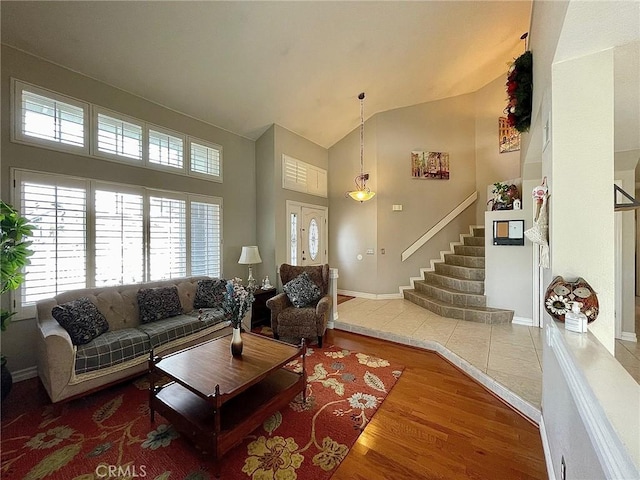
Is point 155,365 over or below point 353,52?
below

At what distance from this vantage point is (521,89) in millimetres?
2682

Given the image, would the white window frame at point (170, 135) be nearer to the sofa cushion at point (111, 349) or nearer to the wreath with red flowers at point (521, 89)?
the sofa cushion at point (111, 349)

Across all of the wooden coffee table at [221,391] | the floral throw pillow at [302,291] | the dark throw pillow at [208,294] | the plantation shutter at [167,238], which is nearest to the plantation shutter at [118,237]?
the plantation shutter at [167,238]

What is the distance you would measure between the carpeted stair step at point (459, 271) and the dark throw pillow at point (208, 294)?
4208mm

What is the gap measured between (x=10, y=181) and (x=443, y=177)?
22.4 ft

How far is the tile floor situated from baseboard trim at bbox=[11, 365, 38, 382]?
363 centimetres

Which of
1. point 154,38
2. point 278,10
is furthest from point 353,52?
point 154,38

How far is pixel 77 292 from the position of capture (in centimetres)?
284

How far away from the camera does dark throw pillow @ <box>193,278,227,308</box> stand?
358cm

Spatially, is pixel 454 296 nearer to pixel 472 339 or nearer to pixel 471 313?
pixel 471 313

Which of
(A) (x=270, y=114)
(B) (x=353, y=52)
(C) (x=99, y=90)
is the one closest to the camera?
(C) (x=99, y=90)

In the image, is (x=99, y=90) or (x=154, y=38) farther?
(x=99, y=90)

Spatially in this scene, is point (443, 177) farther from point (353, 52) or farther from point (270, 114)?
point (270, 114)

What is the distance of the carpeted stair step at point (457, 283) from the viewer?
4461 millimetres
